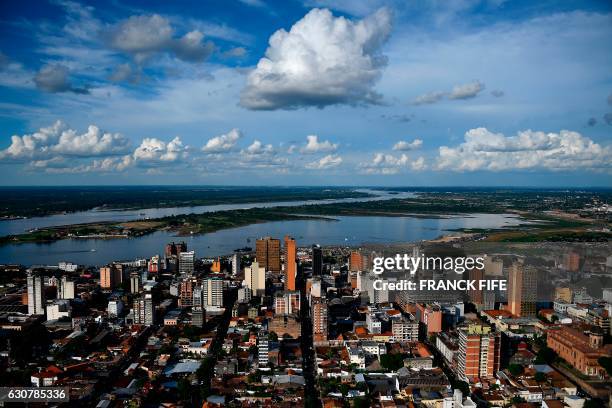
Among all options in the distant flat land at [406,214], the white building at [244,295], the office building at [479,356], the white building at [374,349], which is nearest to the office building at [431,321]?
the white building at [374,349]

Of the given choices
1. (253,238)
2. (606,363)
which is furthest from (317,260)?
(253,238)

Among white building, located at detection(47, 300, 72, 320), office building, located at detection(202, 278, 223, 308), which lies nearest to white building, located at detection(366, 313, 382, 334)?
office building, located at detection(202, 278, 223, 308)

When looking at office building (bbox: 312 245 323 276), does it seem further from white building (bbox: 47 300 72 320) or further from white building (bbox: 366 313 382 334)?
white building (bbox: 47 300 72 320)

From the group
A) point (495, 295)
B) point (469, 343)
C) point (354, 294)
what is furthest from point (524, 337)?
point (354, 294)

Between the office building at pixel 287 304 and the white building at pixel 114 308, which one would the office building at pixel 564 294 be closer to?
the office building at pixel 287 304

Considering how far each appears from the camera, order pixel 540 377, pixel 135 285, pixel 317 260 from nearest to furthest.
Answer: pixel 540 377 < pixel 135 285 < pixel 317 260

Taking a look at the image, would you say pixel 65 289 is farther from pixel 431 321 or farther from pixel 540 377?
pixel 540 377

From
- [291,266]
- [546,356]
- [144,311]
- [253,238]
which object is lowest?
[546,356]
